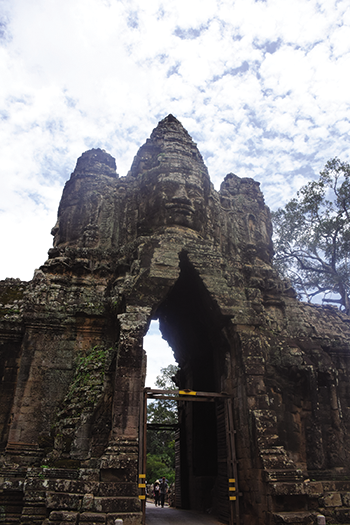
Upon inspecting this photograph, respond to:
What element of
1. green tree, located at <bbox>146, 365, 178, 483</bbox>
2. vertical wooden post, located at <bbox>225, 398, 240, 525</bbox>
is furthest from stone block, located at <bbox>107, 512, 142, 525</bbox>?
green tree, located at <bbox>146, 365, 178, 483</bbox>

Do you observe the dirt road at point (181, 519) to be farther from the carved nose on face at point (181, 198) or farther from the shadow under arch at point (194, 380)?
the carved nose on face at point (181, 198)

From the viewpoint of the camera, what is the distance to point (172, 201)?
11.8m

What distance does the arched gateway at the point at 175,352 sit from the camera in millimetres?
7898

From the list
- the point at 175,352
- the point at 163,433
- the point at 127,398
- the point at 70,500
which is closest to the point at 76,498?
the point at 70,500

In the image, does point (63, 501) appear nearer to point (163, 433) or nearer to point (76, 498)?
point (76, 498)

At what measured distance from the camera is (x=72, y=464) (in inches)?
313

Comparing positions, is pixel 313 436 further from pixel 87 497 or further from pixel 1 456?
pixel 1 456

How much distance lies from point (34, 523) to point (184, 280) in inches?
249

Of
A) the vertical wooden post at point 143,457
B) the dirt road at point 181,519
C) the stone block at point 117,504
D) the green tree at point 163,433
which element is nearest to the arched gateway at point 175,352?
the stone block at point 117,504

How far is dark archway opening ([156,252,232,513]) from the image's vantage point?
1146 cm

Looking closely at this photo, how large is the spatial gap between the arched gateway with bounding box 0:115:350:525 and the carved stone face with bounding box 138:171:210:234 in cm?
4

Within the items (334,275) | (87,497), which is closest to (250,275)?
(87,497)

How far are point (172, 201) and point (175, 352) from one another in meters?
5.63

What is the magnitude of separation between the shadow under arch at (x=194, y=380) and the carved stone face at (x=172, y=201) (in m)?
1.68
